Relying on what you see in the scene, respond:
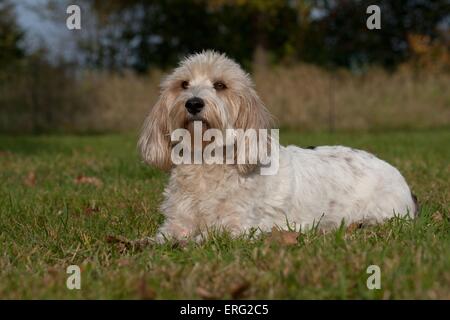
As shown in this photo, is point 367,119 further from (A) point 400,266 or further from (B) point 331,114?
(A) point 400,266

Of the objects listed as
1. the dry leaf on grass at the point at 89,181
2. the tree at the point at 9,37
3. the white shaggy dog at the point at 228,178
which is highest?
the tree at the point at 9,37

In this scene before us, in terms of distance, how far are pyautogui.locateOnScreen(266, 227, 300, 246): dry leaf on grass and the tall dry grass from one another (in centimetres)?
1845

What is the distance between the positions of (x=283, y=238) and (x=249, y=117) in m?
1.09

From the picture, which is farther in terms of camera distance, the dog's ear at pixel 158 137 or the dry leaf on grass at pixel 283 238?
the dog's ear at pixel 158 137

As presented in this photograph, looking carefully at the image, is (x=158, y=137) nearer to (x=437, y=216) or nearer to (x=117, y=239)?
(x=117, y=239)

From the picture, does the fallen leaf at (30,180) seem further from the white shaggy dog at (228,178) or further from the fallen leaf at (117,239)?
the fallen leaf at (117,239)

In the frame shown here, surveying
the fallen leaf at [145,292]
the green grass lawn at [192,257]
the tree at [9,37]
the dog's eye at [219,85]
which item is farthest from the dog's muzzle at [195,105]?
the tree at [9,37]

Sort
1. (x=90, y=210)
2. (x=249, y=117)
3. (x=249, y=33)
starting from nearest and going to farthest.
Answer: (x=249, y=117), (x=90, y=210), (x=249, y=33)

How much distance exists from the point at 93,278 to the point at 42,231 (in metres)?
1.67

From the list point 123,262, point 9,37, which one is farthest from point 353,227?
point 9,37

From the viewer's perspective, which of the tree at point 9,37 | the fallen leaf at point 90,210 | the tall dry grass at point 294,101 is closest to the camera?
the fallen leaf at point 90,210

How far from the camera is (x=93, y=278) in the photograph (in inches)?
151

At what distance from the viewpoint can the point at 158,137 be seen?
5.41 meters

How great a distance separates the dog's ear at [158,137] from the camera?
17.7 feet
